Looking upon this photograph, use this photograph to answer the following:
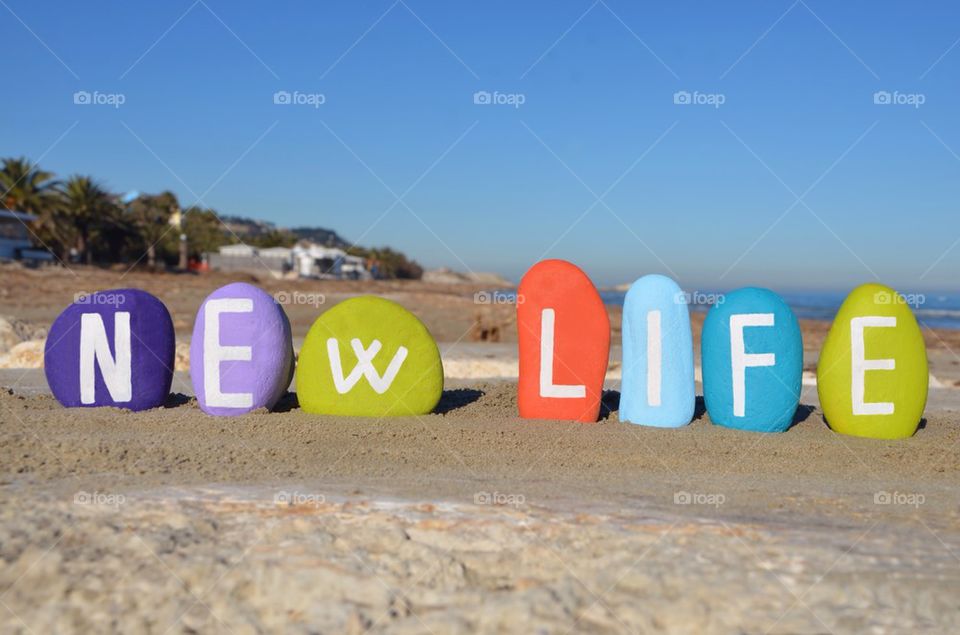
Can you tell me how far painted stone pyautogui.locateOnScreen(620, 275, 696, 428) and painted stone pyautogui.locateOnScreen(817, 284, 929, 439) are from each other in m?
1.28

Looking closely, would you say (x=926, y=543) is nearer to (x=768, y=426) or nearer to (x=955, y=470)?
(x=955, y=470)

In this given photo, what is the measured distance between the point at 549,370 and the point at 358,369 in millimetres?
1687

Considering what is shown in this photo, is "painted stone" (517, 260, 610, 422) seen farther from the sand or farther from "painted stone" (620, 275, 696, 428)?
the sand

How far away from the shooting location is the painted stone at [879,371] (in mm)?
7273

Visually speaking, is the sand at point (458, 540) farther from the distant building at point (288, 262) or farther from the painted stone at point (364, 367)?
the distant building at point (288, 262)

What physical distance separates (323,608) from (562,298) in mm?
4725

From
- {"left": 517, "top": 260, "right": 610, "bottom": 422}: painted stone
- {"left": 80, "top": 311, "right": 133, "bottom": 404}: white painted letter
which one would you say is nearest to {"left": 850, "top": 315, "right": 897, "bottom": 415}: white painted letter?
{"left": 517, "top": 260, "right": 610, "bottom": 422}: painted stone

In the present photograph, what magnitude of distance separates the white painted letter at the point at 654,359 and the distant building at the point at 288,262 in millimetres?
46448

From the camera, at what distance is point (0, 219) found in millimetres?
40781

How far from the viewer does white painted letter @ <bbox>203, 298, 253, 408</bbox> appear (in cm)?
739

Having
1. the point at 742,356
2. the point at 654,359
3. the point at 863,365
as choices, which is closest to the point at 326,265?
the point at 654,359

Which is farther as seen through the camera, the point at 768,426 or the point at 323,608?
the point at 768,426

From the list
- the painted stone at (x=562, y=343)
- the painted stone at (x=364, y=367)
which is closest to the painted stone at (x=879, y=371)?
the painted stone at (x=562, y=343)

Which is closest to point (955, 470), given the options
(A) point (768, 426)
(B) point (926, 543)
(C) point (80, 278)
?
(A) point (768, 426)
